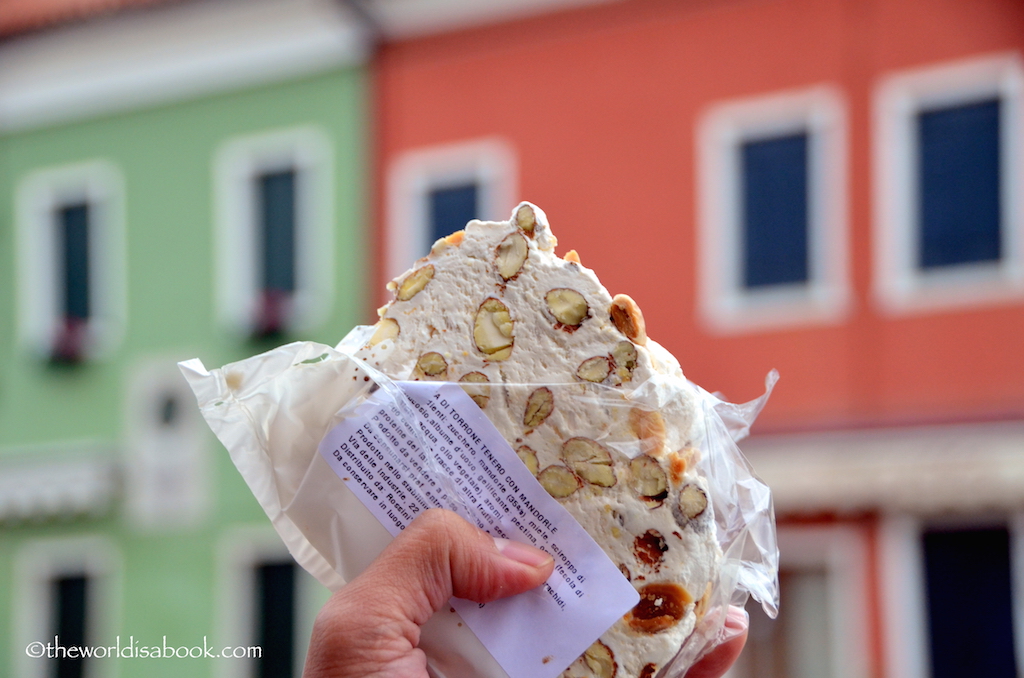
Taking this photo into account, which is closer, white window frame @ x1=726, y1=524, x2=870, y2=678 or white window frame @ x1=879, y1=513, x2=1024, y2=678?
white window frame @ x1=879, y1=513, x2=1024, y2=678

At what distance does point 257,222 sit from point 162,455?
1829mm

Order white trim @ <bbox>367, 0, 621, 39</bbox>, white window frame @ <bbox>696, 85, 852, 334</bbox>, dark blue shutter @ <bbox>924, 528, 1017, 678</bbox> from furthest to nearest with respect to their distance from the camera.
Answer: white trim @ <bbox>367, 0, 621, 39</bbox>
white window frame @ <bbox>696, 85, 852, 334</bbox>
dark blue shutter @ <bbox>924, 528, 1017, 678</bbox>

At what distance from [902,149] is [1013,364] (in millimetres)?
1301

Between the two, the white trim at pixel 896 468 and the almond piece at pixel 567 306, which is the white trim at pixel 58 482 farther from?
the almond piece at pixel 567 306

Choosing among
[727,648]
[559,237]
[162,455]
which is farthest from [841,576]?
[727,648]

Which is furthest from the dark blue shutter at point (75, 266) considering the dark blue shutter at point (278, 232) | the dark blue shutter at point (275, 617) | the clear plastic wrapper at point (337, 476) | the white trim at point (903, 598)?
the clear plastic wrapper at point (337, 476)

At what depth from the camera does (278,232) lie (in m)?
7.85

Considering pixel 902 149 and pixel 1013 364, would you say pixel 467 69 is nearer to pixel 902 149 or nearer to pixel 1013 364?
pixel 902 149

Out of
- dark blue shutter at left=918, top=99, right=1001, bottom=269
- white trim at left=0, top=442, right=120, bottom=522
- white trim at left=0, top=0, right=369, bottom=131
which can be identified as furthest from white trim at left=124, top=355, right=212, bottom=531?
dark blue shutter at left=918, top=99, right=1001, bottom=269

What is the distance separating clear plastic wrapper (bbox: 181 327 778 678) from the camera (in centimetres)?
94

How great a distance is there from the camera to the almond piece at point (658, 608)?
938 mm

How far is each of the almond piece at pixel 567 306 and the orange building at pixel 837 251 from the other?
17.0 feet

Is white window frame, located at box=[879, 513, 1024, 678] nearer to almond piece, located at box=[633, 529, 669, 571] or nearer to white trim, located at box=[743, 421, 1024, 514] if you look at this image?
white trim, located at box=[743, 421, 1024, 514]

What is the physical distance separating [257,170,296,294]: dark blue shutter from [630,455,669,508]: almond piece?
703 centimetres
